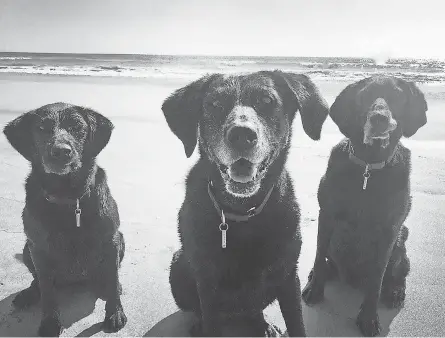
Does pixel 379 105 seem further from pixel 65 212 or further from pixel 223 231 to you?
pixel 65 212

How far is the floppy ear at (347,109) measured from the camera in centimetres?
335

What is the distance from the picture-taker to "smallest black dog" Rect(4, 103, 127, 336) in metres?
2.97

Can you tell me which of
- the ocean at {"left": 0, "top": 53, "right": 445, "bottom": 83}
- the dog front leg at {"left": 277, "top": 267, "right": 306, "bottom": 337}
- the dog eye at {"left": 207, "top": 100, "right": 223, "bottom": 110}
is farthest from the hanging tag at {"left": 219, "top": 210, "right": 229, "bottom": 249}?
the ocean at {"left": 0, "top": 53, "right": 445, "bottom": 83}

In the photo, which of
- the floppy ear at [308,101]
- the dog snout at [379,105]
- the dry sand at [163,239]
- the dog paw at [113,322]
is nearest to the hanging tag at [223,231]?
the floppy ear at [308,101]

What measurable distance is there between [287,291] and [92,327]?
1.56m

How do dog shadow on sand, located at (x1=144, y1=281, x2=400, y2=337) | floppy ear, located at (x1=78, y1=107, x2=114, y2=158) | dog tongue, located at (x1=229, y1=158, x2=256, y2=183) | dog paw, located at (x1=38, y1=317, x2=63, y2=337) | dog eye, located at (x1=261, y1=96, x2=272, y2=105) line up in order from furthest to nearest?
floppy ear, located at (x1=78, y1=107, x2=114, y2=158) < dog shadow on sand, located at (x1=144, y1=281, x2=400, y2=337) < dog paw, located at (x1=38, y1=317, x2=63, y2=337) < dog eye, located at (x1=261, y1=96, x2=272, y2=105) < dog tongue, located at (x1=229, y1=158, x2=256, y2=183)

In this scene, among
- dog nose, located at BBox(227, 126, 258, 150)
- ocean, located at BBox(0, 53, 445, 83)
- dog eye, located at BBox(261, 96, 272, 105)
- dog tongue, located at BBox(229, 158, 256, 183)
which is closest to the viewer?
dog nose, located at BBox(227, 126, 258, 150)

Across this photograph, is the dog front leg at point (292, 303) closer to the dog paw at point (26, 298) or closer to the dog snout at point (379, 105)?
the dog snout at point (379, 105)

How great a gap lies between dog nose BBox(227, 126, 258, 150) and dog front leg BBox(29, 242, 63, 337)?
1691 millimetres

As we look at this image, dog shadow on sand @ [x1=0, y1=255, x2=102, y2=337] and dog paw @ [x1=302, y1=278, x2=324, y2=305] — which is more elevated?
dog paw @ [x1=302, y1=278, x2=324, y2=305]

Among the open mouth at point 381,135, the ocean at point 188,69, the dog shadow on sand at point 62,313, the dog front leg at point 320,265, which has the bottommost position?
the dog shadow on sand at point 62,313

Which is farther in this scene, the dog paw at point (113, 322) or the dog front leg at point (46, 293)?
the dog paw at point (113, 322)

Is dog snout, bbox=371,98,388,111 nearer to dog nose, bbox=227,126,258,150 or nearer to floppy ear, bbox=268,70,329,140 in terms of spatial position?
floppy ear, bbox=268,70,329,140

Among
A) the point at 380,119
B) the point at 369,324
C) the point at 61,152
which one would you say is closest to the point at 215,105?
the point at 61,152
